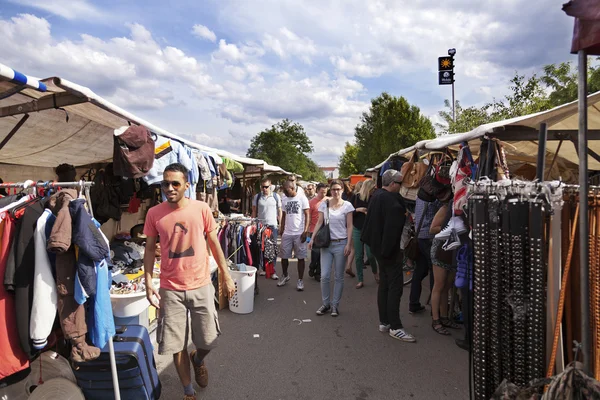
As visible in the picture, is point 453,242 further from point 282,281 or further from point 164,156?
point 282,281

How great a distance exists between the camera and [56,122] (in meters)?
3.94

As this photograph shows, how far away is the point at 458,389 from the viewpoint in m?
3.55

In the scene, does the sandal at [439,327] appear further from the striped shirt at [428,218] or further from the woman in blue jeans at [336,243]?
the woman in blue jeans at [336,243]

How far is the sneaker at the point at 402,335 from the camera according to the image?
15.2 feet

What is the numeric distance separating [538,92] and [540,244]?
16.5 metres

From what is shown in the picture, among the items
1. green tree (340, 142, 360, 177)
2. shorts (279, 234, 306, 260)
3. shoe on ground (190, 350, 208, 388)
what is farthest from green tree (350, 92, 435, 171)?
shoe on ground (190, 350, 208, 388)

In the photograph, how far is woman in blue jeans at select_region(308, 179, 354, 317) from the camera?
5418 mm

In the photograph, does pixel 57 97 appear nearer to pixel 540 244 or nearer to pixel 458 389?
pixel 540 244

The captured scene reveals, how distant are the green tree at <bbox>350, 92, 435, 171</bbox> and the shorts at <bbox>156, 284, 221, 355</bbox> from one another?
31360 mm

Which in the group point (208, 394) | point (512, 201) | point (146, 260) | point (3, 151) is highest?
point (3, 151)

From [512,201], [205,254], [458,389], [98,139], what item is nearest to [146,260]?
[205,254]

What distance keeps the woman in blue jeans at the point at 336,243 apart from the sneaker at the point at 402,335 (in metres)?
1.05

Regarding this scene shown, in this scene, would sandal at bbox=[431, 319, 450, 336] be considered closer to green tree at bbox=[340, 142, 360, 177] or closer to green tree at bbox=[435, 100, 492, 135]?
green tree at bbox=[435, 100, 492, 135]

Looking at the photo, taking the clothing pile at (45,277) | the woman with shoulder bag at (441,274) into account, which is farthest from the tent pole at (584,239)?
the clothing pile at (45,277)
